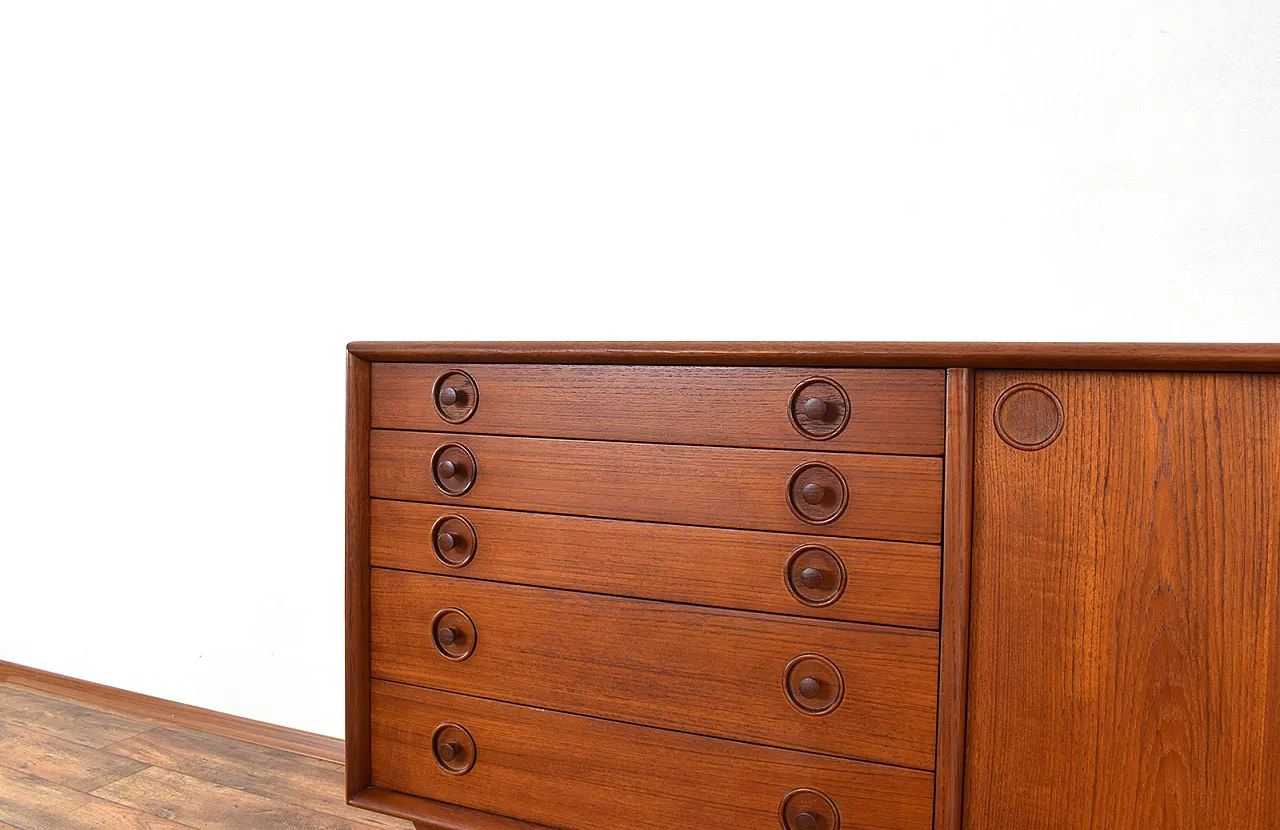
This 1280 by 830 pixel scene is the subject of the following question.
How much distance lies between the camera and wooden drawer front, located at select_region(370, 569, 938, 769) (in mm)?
1103

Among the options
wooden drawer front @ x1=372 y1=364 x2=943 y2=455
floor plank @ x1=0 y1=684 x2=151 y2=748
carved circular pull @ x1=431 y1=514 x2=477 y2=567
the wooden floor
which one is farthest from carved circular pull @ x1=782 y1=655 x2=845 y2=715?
floor plank @ x1=0 y1=684 x2=151 y2=748

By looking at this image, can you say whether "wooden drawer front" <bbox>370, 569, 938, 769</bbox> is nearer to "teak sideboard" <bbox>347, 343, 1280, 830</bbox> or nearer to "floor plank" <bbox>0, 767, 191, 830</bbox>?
"teak sideboard" <bbox>347, 343, 1280, 830</bbox>

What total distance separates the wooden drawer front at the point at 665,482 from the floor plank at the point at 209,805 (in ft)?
2.57

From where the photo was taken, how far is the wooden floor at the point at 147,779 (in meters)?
1.72

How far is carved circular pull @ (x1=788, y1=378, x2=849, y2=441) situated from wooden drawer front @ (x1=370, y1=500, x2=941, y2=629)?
0.14 metres

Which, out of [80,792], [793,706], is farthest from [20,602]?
[793,706]

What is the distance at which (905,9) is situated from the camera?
5.31 ft

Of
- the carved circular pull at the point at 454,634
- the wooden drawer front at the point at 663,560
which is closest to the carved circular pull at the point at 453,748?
the carved circular pull at the point at 454,634

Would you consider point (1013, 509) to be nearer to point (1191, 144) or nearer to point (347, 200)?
point (1191, 144)

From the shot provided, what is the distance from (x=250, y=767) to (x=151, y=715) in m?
0.46

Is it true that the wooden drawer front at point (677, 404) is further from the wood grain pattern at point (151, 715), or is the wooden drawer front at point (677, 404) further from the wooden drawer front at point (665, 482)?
Answer: the wood grain pattern at point (151, 715)

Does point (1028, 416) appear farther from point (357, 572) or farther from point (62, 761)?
point (62, 761)

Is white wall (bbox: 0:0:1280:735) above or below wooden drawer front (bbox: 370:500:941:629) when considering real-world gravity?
above

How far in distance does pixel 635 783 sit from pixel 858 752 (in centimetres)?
31
